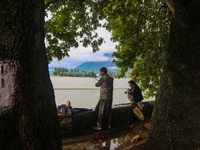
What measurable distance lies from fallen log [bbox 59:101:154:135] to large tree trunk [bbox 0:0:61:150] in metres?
3.27

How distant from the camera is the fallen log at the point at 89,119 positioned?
482 centimetres

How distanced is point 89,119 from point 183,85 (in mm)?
3919

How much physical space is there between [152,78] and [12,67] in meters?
6.46

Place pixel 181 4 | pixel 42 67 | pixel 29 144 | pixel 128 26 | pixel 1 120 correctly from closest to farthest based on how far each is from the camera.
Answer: pixel 1 120 < pixel 29 144 < pixel 42 67 < pixel 181 4 < pixel 128 26

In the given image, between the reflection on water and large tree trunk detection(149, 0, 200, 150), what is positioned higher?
large tree trunk detection(149, 0, 200, 150)

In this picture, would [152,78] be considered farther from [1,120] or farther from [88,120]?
[1,120]

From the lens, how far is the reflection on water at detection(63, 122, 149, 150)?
166 inches

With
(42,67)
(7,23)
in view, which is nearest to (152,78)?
(42,67)

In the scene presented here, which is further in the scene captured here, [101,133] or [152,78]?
[152,78]

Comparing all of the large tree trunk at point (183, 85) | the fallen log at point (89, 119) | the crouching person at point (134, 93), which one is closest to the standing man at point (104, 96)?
the fallen log at point (89, 119)

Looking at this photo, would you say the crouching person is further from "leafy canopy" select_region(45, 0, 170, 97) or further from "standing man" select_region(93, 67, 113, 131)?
"standing man" select_region(93, 67, 113, 131)

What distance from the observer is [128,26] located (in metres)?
5.13

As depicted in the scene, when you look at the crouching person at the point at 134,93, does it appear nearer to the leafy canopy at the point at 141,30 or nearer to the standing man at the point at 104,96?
the leafy canopy at the point at 141,30

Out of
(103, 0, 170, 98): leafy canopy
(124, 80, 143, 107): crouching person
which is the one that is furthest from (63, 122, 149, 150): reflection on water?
(103, 0, 170, 98): leafy canopy
